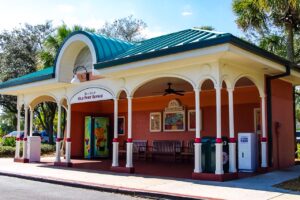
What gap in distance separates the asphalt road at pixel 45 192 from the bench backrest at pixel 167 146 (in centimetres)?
749

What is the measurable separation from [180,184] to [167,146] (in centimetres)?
813

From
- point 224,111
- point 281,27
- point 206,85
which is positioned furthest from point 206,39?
point 281,27

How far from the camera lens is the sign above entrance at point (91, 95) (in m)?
15.1

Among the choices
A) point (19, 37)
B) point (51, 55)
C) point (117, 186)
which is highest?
point (19, 37)

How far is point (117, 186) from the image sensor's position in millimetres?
10383

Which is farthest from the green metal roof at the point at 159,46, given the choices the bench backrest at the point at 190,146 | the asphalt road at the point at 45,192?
the bench backrest at the point at 190,146

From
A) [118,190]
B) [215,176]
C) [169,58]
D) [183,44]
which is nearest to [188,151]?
[215,176]

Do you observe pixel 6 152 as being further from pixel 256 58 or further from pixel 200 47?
pixel 256 58

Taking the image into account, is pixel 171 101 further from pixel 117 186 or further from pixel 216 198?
pixel 216 198

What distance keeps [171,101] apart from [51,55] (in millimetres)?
9187

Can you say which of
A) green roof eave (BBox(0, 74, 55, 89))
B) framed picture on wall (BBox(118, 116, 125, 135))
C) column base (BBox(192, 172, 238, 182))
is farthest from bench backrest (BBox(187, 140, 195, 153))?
green roof eave (BBox(0, 74, 55, 89))

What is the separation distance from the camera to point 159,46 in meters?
12.8

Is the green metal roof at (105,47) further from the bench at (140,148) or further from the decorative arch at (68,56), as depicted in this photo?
the bench at (140,148)

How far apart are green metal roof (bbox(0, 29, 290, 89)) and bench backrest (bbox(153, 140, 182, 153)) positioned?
17.3ft
